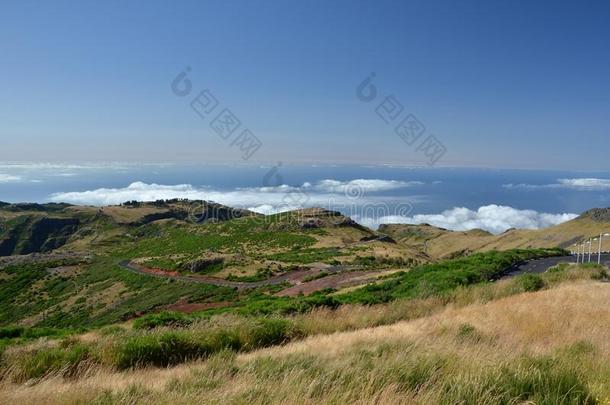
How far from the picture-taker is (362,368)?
550 cm

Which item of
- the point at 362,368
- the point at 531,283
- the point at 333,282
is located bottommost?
the point at 333,282

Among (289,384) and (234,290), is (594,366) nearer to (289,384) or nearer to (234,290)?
(289,384)

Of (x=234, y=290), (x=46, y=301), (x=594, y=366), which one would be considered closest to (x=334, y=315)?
(x=594, y=366)

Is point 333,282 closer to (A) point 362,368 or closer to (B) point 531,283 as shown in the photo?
(B) point 531,283

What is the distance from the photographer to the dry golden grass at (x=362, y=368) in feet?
15.0

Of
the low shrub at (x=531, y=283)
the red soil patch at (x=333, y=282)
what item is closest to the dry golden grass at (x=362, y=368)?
the low shrub at (x=531, y=283)

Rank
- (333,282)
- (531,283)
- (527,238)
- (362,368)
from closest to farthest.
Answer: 1. (362,368)
2. (531,283)
3. (333,282)
4. (527,238)

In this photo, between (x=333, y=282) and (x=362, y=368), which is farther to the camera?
(x=333, y=282)

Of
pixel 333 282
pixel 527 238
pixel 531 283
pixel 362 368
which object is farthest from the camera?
pixel 527 238

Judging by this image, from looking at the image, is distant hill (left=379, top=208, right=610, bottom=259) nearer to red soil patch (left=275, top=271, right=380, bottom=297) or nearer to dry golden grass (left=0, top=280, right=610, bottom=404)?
red soil patch (left=275, top=271, right=380, bottom=297)

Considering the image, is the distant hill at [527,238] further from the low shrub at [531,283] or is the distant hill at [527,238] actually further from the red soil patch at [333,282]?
the low shrub at [531,283]

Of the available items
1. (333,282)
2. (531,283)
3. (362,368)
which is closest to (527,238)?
(333,282)

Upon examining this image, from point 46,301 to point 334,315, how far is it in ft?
176

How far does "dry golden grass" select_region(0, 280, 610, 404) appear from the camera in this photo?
4578 mm
